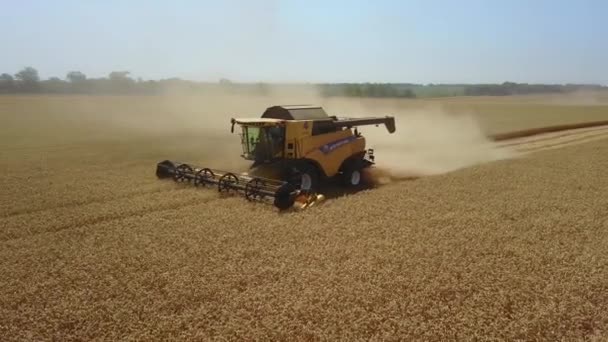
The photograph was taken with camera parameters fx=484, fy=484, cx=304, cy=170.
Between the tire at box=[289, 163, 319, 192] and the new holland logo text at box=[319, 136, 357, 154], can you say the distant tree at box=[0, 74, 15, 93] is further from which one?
the tire at box=[289, 163, 319, 192]

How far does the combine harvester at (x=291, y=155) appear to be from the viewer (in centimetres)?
1202

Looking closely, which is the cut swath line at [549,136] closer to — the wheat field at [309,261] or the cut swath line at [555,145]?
the cut swath line at [555,145]

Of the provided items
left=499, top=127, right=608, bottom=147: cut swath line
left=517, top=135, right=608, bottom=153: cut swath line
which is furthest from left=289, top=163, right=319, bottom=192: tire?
left=499, top=127, right=608, bottom=147: cut swath line

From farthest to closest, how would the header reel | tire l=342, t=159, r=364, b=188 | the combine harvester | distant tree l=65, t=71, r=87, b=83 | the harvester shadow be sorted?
1. distant tree l=65, t=71, r=87, b=83
2. tire l=342, t=159, r=364, b=188
3. the harvester shadow
4. the combine harvester
5. the header reel

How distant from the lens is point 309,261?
7473 mm

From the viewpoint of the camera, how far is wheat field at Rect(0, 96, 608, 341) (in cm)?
567

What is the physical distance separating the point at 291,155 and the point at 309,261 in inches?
201

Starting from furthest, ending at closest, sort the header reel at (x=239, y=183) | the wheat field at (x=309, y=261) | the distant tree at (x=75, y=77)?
the distant tree at (x=75, y=77)
the header reel at (x=239, y=183)
the wheat field at (x=309, y=261)

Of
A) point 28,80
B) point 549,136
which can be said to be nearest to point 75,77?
point 28,80

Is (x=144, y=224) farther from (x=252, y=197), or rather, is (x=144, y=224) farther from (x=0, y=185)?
(x=0, y=185)

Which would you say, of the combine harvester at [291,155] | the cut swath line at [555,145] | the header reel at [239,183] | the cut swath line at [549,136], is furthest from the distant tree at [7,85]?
the cut swath line at [555,145]

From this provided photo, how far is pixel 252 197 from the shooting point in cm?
1131

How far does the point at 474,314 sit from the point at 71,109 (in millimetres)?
46216

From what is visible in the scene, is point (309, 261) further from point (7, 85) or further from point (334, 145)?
point (7, 85)
